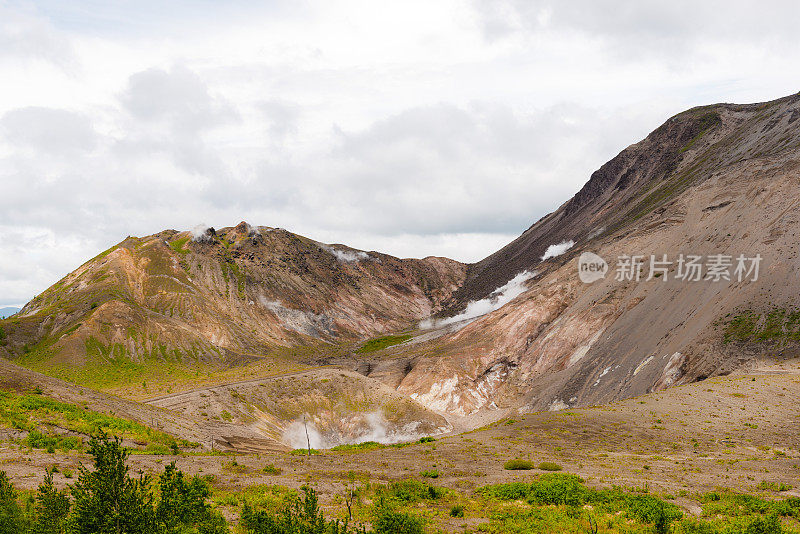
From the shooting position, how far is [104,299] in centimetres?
9831

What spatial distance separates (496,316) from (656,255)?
1244 inches

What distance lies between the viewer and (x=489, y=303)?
468ft

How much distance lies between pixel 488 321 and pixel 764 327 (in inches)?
1977

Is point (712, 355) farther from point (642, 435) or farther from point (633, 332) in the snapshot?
point (642, 435)

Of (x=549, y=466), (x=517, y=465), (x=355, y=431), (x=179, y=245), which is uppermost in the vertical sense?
(x=179, y=245)

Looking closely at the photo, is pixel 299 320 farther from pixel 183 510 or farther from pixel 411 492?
pixel 183 510

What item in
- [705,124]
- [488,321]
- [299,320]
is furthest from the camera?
[299,320]

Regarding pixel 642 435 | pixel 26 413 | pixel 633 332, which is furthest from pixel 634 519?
pixel 633 332

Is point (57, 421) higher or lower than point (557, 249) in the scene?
lower

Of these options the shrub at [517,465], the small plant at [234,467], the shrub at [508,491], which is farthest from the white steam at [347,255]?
the shrub at [508,491]

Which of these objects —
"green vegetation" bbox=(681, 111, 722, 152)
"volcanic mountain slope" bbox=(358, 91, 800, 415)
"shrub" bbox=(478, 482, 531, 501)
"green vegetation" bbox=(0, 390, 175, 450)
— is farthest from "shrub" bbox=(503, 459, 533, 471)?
"green vegetation" bbox=(681, 111, 722, 152)

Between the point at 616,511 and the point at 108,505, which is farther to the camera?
the point at 616,511

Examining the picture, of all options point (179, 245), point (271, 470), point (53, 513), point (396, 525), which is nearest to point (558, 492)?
point (396, 525)

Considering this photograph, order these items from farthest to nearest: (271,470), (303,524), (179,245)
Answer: (179,245)
(271,470)
(303,524)
